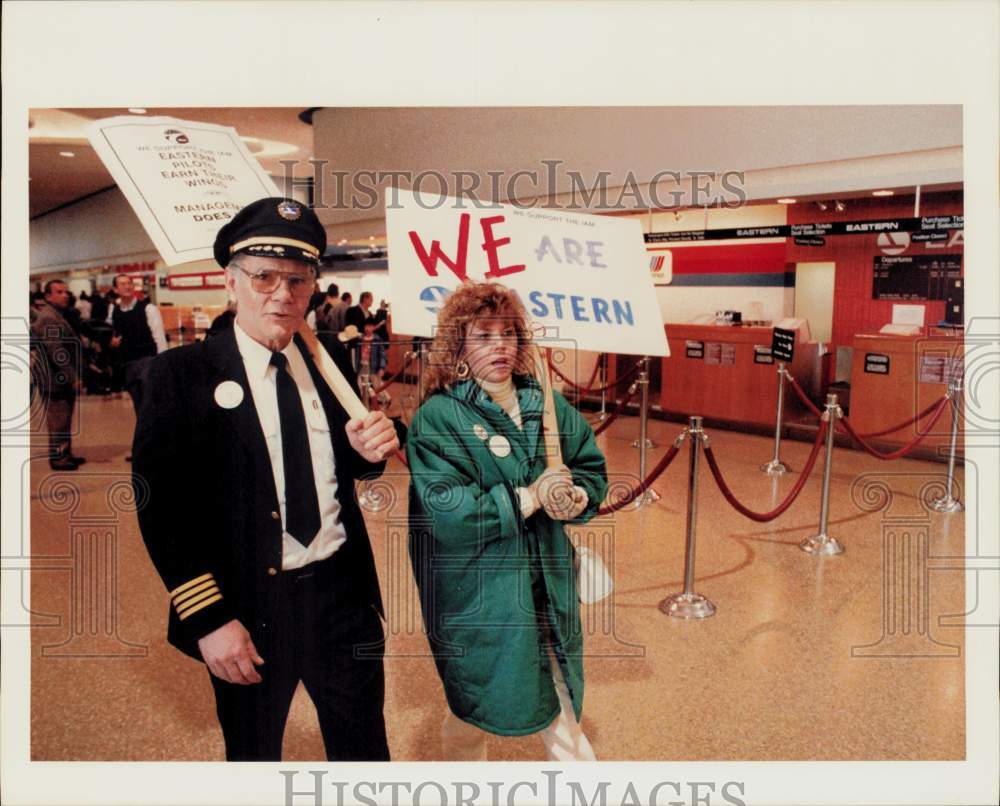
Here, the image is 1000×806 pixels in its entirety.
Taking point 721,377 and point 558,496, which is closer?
point 558,496

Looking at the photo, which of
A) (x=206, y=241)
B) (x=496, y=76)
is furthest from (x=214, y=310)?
(x=496, y=76)

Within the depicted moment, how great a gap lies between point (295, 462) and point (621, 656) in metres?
1.69

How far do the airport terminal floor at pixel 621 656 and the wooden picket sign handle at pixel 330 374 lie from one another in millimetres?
429

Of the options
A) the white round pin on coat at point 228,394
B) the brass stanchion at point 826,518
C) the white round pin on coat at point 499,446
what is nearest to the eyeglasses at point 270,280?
the white round pin on coat at point 228,394

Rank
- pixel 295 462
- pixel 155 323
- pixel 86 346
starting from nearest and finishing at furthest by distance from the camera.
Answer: pixel 295 462 < pixel 155 323 < pixel 86 346

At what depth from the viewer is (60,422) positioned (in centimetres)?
297

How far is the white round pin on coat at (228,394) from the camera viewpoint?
2.19 m

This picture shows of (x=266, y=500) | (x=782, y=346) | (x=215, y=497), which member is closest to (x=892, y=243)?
(x=782, y=346)

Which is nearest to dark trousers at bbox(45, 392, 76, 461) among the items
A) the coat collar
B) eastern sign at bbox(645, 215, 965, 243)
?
the coat collar

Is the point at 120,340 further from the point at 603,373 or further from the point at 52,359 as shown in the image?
the point at 603,373

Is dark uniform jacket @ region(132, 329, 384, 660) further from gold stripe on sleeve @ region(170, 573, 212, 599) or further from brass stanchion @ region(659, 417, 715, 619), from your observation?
brass stanchion @ region(659, 417, 715, 619)

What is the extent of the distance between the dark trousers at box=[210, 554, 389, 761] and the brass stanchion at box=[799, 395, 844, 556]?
296cm

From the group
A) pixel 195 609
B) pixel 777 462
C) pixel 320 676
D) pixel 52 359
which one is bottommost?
pixel 320 676

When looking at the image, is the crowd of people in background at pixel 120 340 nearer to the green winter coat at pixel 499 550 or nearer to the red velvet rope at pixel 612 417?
the green winter coat at pixel 499 550
